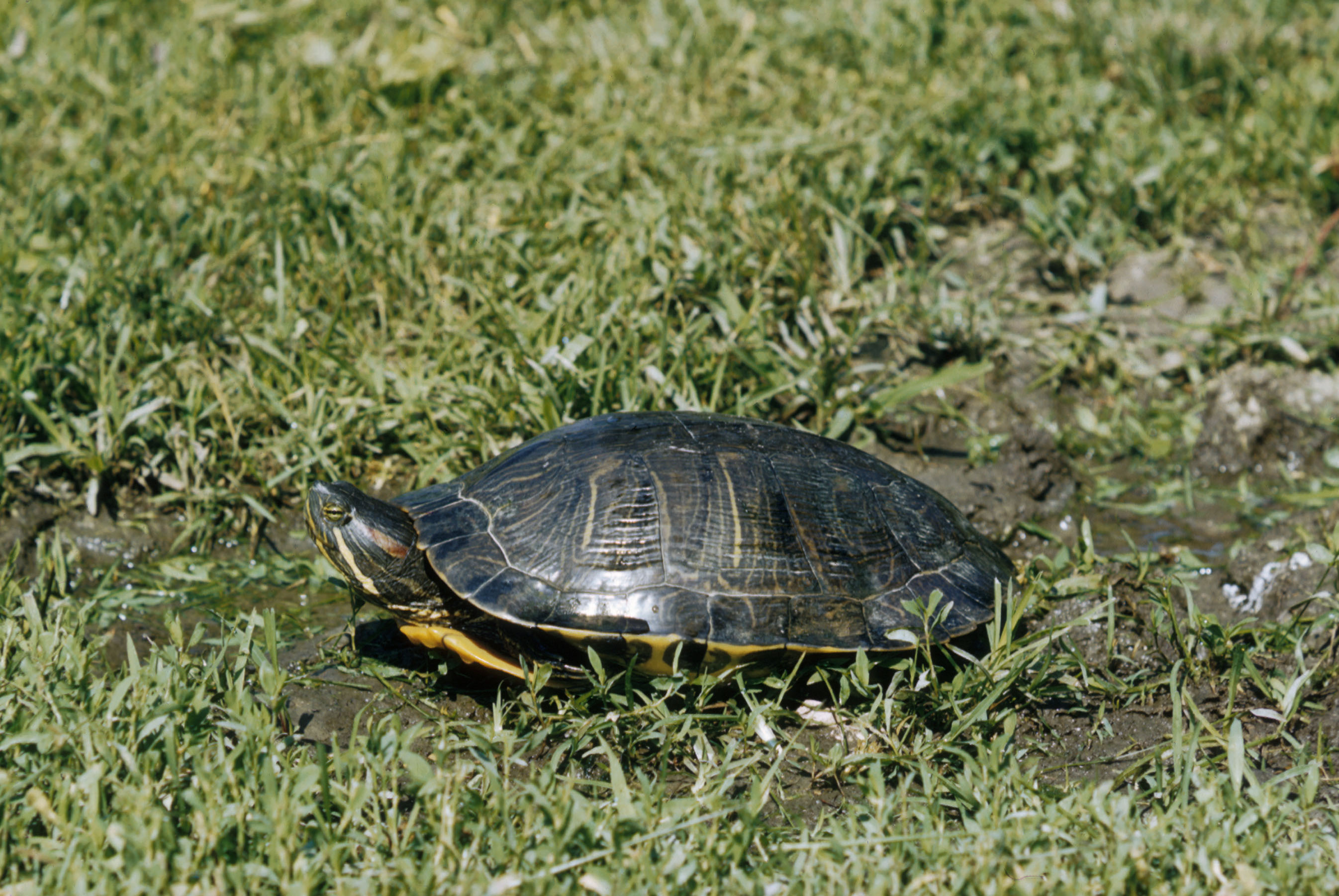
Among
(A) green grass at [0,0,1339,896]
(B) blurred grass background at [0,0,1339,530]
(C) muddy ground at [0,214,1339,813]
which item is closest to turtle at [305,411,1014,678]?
(A) green grass at [0,0,1339,896]

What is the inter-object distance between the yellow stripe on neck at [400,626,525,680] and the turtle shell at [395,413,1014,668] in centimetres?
13

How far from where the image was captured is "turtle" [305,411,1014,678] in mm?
2936

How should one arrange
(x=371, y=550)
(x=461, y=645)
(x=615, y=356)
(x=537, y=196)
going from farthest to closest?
(x=537, y=196), (x=615, y=356), (x=371, y=550), (x=461, y=645)

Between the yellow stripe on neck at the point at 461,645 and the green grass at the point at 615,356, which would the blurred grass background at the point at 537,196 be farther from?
the yellow stripe on neck at the point at 461,645

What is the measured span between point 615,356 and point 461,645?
59.6 inches

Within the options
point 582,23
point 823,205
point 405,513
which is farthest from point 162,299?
point 582,23

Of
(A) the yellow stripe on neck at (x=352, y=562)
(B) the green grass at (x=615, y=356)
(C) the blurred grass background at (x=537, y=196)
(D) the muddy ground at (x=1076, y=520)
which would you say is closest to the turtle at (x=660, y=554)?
(A) the yellow stripe on neck at (x=352, y=562)

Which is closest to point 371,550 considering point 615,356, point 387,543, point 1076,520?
point 387,543

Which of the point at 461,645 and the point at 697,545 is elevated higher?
the point at 697,545

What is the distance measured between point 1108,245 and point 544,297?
2.74m

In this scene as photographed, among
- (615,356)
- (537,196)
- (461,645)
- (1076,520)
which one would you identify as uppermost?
(537,196)

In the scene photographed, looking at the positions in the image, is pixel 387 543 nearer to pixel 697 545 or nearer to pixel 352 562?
pixel 352 562

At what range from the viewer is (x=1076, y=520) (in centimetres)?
416

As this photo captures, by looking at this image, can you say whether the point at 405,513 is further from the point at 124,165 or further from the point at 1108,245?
the point at 1108,245
